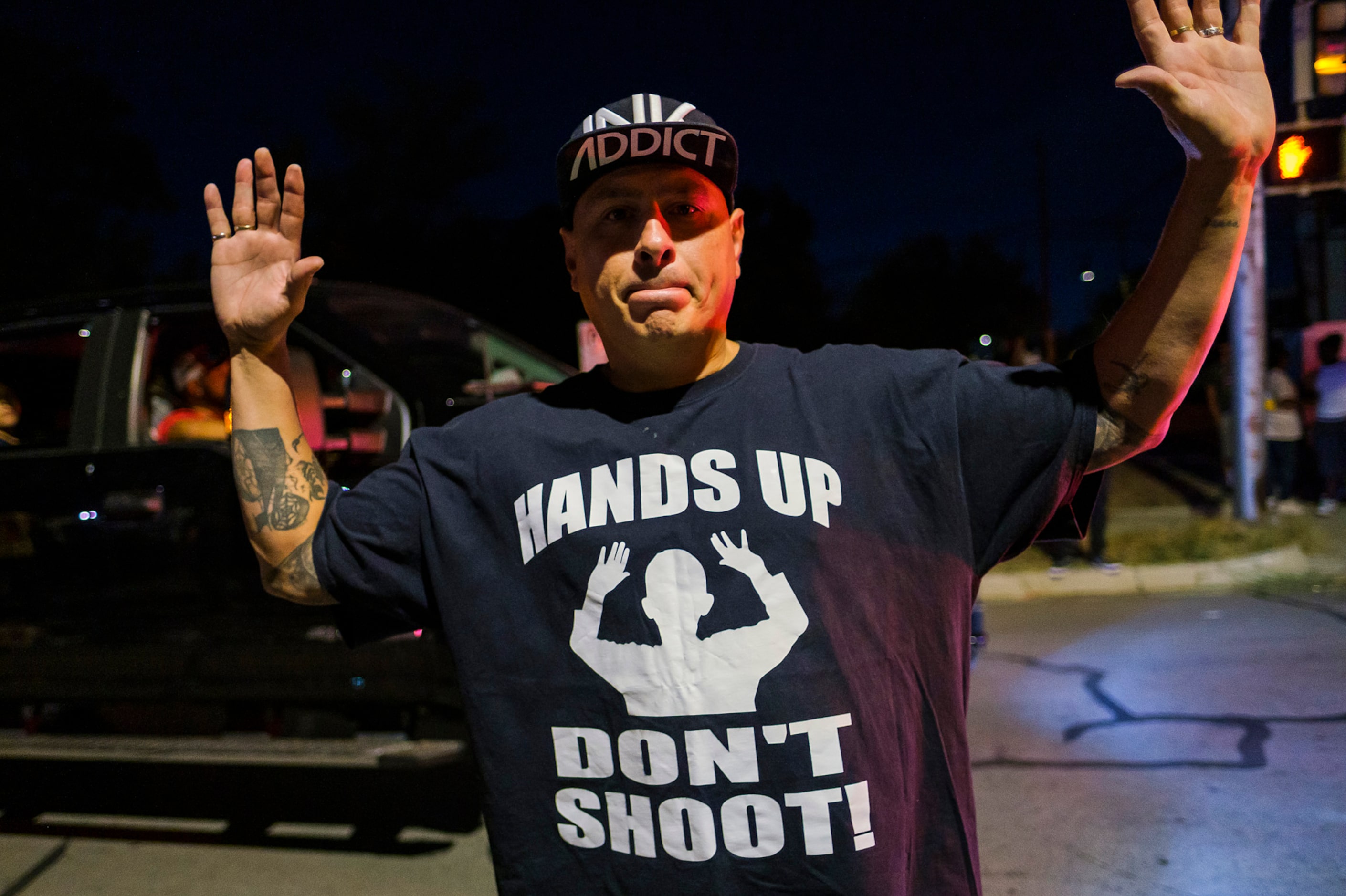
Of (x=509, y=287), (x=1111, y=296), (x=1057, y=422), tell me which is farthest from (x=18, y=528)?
(x=1111, y=296)

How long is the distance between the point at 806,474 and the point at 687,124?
55 centimetres

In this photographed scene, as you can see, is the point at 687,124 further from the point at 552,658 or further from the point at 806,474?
the point at 552,658

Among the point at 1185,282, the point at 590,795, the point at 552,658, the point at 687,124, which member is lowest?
the point at 590,795

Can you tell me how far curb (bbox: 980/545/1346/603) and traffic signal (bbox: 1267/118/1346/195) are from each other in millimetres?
2882

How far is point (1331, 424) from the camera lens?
32.0 feet

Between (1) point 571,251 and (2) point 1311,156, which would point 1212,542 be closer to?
(2) point 1311,156

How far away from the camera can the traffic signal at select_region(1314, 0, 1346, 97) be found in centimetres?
743

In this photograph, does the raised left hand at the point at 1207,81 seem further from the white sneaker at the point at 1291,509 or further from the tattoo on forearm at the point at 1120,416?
the white sneaker at the point at 1291,509

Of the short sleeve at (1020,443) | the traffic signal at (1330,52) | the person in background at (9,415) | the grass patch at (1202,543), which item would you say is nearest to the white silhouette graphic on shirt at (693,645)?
the short sleeve at (1020,443)

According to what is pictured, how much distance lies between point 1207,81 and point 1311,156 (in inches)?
313

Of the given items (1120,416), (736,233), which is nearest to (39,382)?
(736,233)

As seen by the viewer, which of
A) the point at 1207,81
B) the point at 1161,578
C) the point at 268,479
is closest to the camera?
the point at 1207,81

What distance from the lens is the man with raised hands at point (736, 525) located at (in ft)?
4.09

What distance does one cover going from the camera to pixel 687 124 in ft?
4.79
